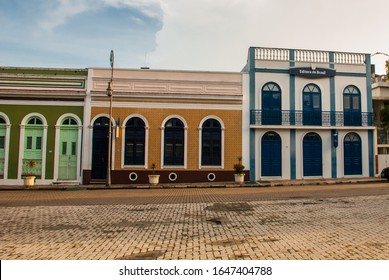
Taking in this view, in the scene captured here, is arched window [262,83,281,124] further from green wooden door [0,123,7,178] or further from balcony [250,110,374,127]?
green wooden door [0,123,7,178]

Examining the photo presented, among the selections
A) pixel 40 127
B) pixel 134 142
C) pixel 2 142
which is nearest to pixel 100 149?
pixel 134 142

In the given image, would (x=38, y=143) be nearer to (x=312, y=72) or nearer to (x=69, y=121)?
(x=69, y=121)

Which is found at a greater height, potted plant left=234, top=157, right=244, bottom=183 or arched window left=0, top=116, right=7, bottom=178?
arched window left=0, top=116, right=7, bottom=178

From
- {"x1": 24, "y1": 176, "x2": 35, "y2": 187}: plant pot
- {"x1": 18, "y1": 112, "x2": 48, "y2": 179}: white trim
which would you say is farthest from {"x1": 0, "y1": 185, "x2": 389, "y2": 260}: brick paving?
{"x1": 18, "y1": 112, "x2": 48, "y2": 179}: white trim

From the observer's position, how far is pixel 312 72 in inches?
868

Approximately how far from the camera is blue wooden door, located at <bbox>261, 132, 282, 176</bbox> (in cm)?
2117

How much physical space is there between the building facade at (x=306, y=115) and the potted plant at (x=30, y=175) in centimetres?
1330

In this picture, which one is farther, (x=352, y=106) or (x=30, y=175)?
(x=352, y=106)

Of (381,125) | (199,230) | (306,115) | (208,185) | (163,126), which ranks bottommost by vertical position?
(199,230)

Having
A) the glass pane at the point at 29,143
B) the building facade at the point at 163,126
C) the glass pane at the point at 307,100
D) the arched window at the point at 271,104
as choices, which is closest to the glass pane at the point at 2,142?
the glass pane at the point at 29,143

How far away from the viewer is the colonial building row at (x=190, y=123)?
1998 cm

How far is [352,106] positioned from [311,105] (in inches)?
124

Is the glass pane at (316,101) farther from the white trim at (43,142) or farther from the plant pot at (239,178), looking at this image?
the white trim at (43,142)

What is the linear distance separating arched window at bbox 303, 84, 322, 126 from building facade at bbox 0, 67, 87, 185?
1518cm
